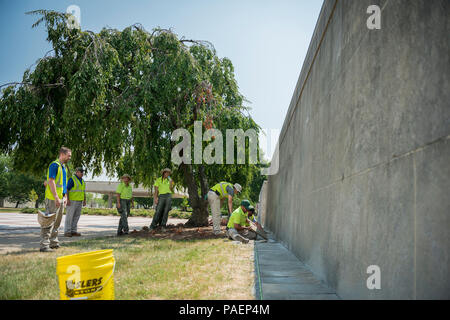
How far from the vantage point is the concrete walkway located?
3.11 metres

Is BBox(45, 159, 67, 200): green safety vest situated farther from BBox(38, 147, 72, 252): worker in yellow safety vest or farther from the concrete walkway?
the concrete walkway

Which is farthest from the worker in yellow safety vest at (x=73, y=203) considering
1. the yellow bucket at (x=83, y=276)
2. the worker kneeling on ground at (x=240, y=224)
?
the yellow bucket at (x=83, y=276)

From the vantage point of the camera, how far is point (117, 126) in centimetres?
942

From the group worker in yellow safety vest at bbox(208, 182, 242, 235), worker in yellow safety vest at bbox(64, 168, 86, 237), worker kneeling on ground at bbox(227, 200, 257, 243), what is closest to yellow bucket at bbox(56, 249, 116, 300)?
worker kneeling on ground at bbox(227, 200, 257, 243)

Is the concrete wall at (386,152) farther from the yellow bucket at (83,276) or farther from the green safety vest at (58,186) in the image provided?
the green safety vest at (58,186)

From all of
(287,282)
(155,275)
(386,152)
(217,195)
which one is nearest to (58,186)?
(155,275)

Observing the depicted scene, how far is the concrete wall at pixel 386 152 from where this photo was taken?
161cm

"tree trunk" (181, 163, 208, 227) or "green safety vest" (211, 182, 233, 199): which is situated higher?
"green safety vest" (211, 182, 233, 199)

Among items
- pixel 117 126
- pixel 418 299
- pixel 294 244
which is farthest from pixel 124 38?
pixel 418 299

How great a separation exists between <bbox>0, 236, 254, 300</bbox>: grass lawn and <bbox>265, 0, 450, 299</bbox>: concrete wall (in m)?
1.19

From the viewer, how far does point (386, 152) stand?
2.19 m

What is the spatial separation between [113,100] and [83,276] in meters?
7.95
